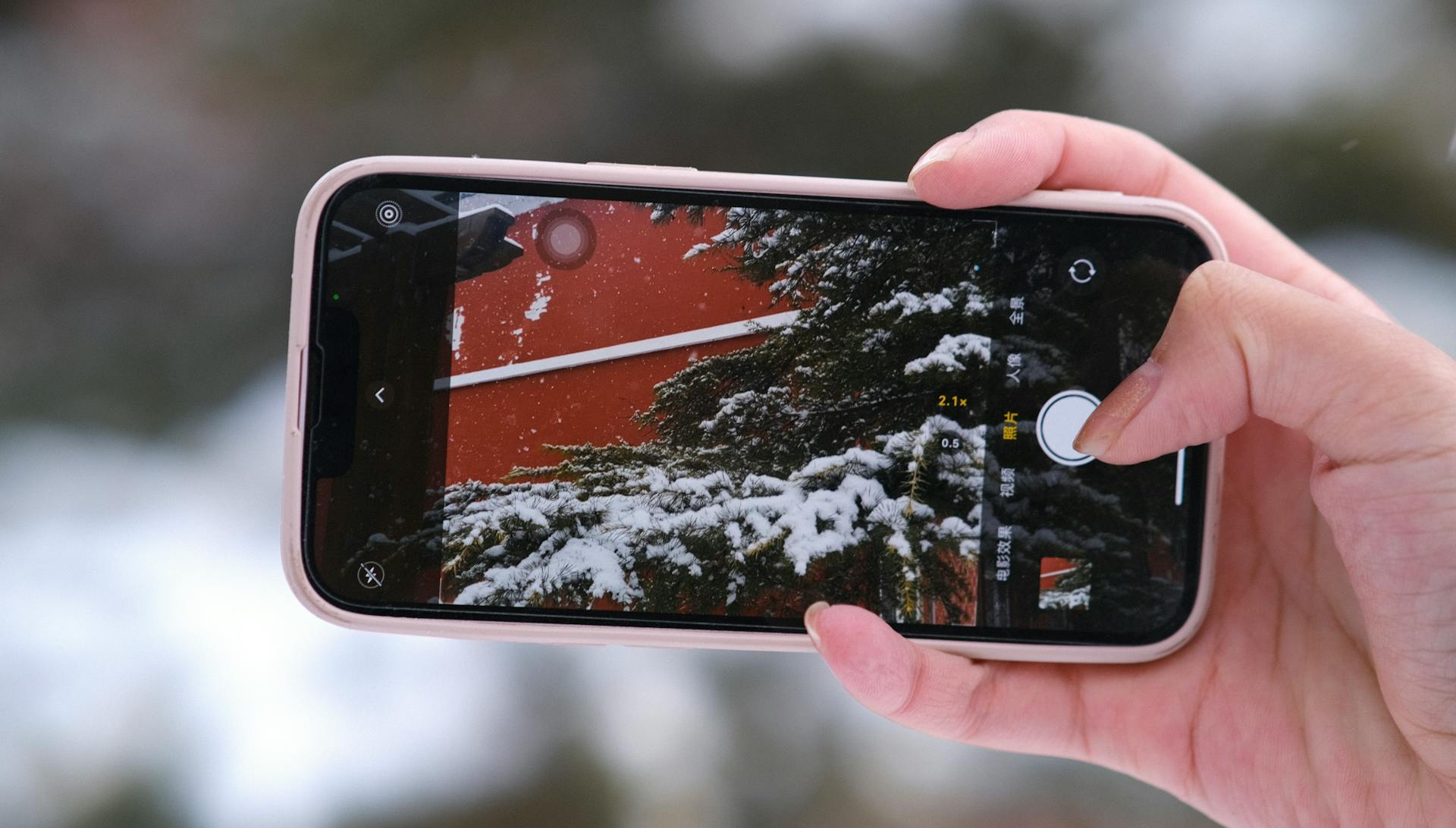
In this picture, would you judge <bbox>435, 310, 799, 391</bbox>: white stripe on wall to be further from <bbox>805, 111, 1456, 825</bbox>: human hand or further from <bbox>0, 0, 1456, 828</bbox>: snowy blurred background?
<bbox>0, 0, 1456, 828</bbox>: snowy blurred background

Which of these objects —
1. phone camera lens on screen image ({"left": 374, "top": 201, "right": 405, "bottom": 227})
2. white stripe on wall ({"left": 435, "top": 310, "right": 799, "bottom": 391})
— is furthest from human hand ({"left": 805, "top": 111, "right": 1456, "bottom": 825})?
phone camera lens on screen image ({"left": 374, "top": 201, "right": 405, "bottom": 227})

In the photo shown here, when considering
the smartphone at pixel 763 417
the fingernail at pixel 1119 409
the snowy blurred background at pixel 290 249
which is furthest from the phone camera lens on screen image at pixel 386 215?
the fingernail at pixel 1119 409

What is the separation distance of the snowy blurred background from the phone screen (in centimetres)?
23

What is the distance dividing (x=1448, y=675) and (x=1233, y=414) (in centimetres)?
13

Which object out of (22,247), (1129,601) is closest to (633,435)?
(1129,601)

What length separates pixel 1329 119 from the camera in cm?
61

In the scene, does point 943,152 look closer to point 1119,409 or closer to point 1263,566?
point 1119,409

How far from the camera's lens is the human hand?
321 mm

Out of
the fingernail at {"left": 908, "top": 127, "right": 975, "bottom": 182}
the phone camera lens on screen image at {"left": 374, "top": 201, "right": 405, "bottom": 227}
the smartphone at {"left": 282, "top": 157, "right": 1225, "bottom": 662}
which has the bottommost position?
the smartphone at {"left": 282, "top": 157, "right": 1225, "bottom": 662}

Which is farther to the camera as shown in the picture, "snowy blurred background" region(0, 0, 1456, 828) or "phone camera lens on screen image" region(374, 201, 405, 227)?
"snowy blurred background" region(0, 0, 1456, 828)

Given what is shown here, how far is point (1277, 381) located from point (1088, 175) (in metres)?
0.18

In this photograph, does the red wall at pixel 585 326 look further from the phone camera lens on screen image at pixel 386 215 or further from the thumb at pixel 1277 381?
the thumb at pixel 1277 381

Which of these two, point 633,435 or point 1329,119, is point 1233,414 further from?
point 1329,119

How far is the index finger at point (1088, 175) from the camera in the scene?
383mm
